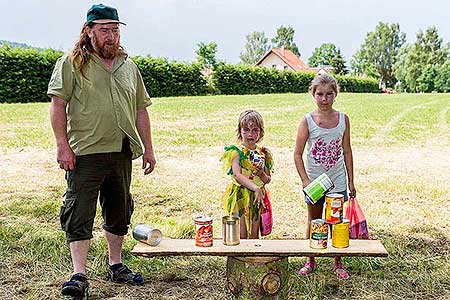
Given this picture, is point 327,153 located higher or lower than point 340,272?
higher

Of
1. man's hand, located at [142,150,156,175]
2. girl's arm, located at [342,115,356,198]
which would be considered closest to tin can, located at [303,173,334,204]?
girl's arm, located at [342,115,356,198]

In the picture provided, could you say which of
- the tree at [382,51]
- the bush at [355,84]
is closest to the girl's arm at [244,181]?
the bush at [355,84]

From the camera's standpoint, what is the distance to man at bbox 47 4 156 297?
136 inches

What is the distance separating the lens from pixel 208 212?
233 inches

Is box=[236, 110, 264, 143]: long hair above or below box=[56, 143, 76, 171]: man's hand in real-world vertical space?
above

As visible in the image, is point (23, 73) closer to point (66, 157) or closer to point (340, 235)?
point (66, 157)

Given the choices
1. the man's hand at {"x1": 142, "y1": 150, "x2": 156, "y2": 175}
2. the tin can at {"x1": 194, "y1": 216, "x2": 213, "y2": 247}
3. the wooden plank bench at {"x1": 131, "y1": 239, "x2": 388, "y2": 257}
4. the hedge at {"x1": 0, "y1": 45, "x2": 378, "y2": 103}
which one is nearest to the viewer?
the wooden plank bench at {"x1": 131, "y1": 239, "x2": 388, "y2": 257}

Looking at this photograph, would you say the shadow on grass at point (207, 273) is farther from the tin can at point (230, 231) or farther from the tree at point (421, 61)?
the tree at point (421, 61)

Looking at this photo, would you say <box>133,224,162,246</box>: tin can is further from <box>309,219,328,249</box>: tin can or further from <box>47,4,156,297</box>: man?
→ <box>309,219,328,249</box>: tin can

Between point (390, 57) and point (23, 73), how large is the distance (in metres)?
70.9

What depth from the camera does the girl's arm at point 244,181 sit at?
152 inches

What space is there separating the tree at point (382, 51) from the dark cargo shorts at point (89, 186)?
82293mm

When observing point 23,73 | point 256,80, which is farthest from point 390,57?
point 23,73

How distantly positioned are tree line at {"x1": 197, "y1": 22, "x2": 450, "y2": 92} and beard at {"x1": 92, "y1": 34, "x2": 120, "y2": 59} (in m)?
71.2
